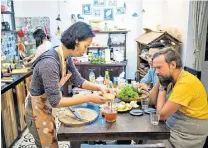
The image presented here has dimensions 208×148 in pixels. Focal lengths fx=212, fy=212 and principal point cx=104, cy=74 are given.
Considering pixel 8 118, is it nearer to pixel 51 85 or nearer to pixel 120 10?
pixel 51 85

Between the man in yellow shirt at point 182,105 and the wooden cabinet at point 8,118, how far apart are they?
74.6 inches

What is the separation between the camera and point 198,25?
312cm

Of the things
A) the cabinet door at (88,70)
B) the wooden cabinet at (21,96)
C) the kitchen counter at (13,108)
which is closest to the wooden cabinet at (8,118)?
the kitchen counter at (13,108)

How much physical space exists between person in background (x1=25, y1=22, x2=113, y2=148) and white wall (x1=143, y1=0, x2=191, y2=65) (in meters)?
2.20

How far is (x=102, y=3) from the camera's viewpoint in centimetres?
477

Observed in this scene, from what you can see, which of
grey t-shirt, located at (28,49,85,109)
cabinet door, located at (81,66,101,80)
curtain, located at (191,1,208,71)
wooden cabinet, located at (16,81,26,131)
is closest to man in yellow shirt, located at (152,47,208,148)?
grey t-shirt, located at (28,49,85,109)

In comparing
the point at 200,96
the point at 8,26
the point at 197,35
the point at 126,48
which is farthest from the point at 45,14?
the point at 200,96

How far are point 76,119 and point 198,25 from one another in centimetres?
242

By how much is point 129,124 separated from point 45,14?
4.10 metres

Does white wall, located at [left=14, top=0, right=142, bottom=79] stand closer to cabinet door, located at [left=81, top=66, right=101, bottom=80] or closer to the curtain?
cabinet door, located at [left=81, top=66, right=101, bottom=80]

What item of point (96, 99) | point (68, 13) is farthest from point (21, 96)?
point (68, 13)

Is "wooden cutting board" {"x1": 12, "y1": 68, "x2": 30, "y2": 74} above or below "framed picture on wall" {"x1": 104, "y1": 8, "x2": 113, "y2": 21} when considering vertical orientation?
below

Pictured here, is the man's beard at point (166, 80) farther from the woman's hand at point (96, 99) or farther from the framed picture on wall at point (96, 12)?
the framed picture on wall at point (96, 12)

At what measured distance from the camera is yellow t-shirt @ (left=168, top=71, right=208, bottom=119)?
64.4 inches
